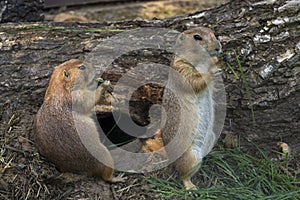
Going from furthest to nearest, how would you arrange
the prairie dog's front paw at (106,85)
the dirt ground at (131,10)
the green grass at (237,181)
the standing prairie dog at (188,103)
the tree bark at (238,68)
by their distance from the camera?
the dirt ground at (131,10), the tree bark at (238,68), the prairie dog's front paw at (106,85), the standing prairie dog at (188,103), the green grass at (237,181)

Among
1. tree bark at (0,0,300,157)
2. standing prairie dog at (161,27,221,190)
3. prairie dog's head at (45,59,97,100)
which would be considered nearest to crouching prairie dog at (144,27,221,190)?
standing prairie dog at (161,27,221,190)

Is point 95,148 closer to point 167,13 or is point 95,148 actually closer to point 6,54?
point 6,54

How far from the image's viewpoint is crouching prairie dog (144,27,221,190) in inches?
142

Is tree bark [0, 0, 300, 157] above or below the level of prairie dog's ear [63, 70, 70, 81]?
below

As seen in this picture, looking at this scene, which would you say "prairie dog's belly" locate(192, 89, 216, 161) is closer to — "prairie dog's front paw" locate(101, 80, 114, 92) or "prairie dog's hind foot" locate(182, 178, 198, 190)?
"prairie dog's hind foot" locate(182, 178, 198, 190)

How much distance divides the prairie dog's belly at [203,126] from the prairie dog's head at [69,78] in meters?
0.71

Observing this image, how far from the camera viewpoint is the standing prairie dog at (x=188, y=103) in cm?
362

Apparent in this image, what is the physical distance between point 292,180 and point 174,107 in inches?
33.6

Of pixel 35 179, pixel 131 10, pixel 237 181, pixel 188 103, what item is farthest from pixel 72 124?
pixel 131 10

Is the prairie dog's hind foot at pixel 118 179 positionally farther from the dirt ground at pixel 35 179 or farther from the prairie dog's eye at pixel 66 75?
the prairie dog's eye at pixel 66 75

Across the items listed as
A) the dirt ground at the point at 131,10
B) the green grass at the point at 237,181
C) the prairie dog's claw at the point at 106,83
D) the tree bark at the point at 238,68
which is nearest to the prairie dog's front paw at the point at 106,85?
the prairie dog's claw at the point at 106,83

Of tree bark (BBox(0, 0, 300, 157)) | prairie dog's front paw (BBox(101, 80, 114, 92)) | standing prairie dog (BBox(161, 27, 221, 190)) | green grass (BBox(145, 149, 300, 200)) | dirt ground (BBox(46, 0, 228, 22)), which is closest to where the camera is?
green grass (BBox(145, 149, 300, 200))

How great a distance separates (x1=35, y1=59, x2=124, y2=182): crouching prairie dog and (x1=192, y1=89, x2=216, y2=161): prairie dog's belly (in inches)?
19.9

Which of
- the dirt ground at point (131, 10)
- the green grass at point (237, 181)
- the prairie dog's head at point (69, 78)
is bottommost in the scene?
the dirt ground at point (131, 10)
